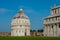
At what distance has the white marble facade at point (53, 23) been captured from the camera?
2180 inches

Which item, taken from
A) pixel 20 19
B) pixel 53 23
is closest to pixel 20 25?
pixel 20 19

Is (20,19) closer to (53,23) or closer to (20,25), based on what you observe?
(20,25)

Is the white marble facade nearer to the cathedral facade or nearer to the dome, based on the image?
the cathedral facade

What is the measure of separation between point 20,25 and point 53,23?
26248 millimetres

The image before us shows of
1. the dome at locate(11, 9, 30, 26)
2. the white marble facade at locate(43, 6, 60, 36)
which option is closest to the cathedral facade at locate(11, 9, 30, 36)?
the dome at locate(11, 9, 30, 26)

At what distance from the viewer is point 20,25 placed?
267ft

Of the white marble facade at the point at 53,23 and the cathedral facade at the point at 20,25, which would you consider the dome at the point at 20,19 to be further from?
the white marble facade at the point at 53,23

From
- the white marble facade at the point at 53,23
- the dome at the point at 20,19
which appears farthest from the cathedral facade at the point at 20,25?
the white marble facade at the point at 53,23

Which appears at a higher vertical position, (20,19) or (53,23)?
(20,19)

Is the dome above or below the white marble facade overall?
above

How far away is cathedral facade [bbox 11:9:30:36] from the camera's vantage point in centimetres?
8115

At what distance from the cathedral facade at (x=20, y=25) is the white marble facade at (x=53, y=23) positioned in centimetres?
2099

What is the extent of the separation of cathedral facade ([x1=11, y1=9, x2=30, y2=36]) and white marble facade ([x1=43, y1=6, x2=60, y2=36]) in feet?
68.9

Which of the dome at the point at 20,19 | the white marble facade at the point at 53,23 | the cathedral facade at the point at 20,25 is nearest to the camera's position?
the white marble facade at the point at 53,23
